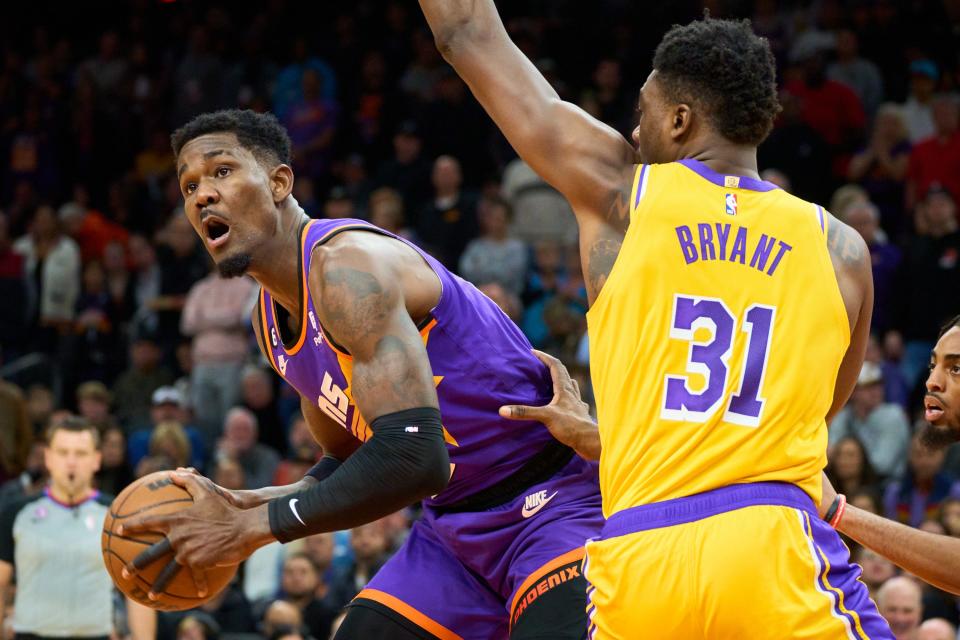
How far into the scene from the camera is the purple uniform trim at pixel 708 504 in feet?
10.9

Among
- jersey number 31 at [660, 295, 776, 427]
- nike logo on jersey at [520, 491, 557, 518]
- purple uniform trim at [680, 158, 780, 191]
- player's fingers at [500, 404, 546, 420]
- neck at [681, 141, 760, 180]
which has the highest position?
neck at [681, 141, 760, 180]

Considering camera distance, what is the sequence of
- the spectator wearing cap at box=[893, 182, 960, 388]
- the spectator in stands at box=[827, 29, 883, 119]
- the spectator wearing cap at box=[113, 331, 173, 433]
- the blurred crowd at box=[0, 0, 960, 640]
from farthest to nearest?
the spectator wearing cap at box=[113, 331, 173, 433], the spectator in stands at box=[827, 29, 883, 119], the spectator wearing cap at box=[893, 182, 960, 388], the blurred crowd at box=[0, 0, 960, 640]

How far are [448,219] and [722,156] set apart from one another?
947cm

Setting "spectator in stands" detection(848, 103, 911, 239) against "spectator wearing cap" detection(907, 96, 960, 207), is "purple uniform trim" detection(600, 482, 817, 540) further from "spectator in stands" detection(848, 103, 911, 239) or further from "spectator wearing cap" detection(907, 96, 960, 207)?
"spectator in stands" detection(848, 103, 911, 239)

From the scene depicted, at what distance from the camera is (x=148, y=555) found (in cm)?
416

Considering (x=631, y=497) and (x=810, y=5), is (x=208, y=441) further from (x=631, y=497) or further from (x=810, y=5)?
(x=631, y=497)

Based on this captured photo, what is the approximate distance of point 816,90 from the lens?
515 inches

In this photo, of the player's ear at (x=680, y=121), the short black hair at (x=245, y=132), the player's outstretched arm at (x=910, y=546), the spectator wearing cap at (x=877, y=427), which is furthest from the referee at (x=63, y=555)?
the player's ear at (x=680, y=121)

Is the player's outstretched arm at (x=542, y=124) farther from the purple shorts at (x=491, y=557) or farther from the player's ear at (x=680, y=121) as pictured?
the purple shorts at (x=491, y=557)

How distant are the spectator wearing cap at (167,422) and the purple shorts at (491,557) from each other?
7.74 meters

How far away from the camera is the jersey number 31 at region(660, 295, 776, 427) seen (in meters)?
3.36

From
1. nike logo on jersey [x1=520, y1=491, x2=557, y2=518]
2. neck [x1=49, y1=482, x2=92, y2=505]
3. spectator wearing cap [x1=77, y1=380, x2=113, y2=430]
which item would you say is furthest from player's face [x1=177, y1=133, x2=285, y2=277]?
spectator wearing cap [x1=77, y1=380, x2=113, y2=430]

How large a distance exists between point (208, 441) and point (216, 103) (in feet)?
15.8

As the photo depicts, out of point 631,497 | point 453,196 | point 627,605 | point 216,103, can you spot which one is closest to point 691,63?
point 631,497
